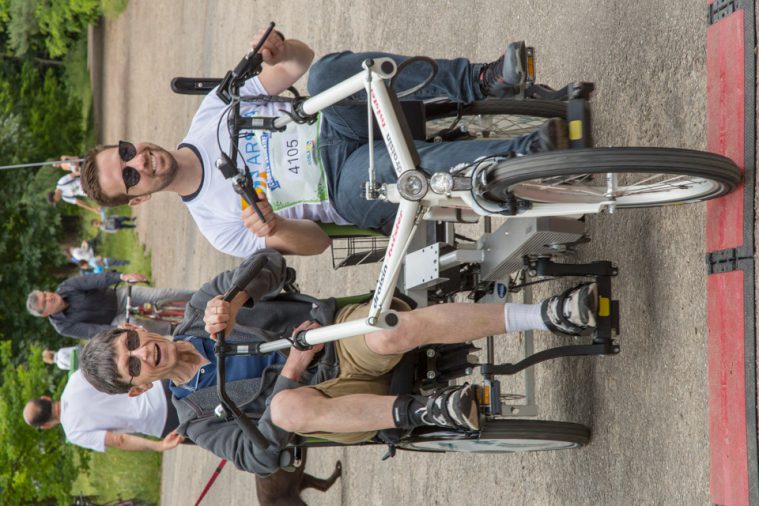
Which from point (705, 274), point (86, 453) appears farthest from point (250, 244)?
point (86, 453)

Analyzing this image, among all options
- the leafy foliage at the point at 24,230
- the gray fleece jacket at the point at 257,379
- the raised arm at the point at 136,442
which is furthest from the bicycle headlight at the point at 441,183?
the leafy foliage at the point at 24,230

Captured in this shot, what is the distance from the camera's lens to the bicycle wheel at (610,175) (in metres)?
3.02

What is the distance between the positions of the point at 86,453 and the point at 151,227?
421 centimetres

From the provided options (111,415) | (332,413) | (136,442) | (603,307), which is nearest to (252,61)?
(332,413)

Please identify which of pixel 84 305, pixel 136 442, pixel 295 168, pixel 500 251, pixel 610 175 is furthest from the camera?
pixel 84 305

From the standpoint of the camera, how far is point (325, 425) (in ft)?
12.8

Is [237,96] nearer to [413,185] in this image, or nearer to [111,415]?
[413,185]

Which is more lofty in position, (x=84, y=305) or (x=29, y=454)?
(x=84, y=305)

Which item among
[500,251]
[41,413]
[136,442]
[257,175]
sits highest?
[257,175]

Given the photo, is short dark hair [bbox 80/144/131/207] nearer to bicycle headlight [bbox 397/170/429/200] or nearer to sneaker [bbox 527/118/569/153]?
bicycle headlight [bbox 397/170/429/200]

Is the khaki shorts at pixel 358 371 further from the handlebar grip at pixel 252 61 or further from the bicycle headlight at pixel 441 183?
the handlebar grip at pixel 252 61

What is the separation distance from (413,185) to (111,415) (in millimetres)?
4161

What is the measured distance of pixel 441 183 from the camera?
329 centimetres

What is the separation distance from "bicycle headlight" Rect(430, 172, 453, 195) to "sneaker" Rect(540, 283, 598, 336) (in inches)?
29.4
